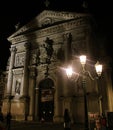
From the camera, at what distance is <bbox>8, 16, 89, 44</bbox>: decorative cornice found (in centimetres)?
2366

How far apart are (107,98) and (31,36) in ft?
42.7

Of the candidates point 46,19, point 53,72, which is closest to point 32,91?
point 53,72

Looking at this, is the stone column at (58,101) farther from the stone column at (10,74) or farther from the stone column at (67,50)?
the stone column at (10,74)

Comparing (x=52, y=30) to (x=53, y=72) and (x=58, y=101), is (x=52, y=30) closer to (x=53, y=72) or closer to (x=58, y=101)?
(x=53, y=72)

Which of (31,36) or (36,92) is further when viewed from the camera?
(31,36)

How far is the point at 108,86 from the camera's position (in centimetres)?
2209

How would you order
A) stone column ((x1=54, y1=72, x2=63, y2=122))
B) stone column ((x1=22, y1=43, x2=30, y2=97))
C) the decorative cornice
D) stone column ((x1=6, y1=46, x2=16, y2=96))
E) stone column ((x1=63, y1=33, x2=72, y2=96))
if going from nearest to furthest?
1. stone column ((x1=54, y1=72, x2=63, y2=122))
2. stone column ((x1=63, y1=33, x2=72, y2=96))
3. the decorative cornice
4. stone column ((x1=22, y1=43, x2=30, y2=97))
5. stone column ((x1=6, y1=46, x2=16, y2=96))

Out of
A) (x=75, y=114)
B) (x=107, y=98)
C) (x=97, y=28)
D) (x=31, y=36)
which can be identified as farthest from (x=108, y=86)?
(x=31, y=36)

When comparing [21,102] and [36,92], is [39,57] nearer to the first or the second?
[36,92]

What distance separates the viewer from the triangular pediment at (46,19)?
2469 centimetres

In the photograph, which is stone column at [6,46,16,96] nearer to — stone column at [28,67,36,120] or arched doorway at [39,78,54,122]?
stone column at [28,67,36,120]

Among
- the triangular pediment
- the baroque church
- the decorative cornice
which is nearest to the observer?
the baroque church

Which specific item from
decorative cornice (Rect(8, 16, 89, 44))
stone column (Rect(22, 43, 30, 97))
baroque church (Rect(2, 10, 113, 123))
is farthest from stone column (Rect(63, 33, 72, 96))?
stone column (Rect(22, 43, 30, 97))

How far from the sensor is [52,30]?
83.5ft
